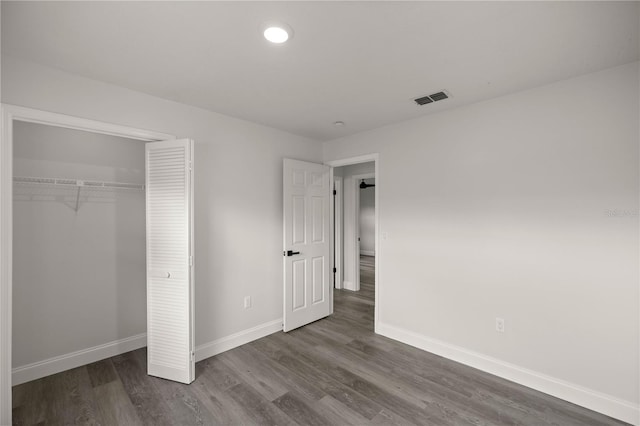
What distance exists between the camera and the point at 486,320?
8.83ft

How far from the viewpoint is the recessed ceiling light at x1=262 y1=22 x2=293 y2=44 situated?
1618 mm

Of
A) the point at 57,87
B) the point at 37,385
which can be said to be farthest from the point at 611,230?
the point at 37,385

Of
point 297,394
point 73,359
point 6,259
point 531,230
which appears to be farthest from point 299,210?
point 73,359

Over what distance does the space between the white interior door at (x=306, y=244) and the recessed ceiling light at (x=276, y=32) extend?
1857 mm

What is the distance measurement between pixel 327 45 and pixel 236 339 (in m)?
3.04

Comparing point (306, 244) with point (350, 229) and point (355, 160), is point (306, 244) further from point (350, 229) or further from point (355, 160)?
point (350, 229)

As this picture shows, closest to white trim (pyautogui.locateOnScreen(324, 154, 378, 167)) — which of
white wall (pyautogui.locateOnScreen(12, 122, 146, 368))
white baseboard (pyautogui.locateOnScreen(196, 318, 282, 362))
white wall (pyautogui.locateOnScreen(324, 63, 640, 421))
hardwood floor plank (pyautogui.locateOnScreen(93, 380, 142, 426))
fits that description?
white wall (pyautogui.locateOnScreen(324, 63, 640, 421))

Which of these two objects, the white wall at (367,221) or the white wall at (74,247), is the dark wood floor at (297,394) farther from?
the white wall at (367,221)

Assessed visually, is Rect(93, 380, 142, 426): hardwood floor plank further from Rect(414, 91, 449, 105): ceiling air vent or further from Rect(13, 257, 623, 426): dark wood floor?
Rect(414, 91, 449, 105): ceiling air vent

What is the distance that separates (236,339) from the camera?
3.18 meters

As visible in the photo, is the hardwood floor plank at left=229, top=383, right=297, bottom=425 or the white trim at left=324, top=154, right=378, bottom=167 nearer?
the hardwood floor plank at left=229, top=383, right=297, bottom=425

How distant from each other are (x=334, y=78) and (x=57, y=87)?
6.99 feet

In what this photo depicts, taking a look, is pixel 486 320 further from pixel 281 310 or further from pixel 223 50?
pixel 223 50

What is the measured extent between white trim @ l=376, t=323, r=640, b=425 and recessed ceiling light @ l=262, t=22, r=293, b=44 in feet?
10.4
